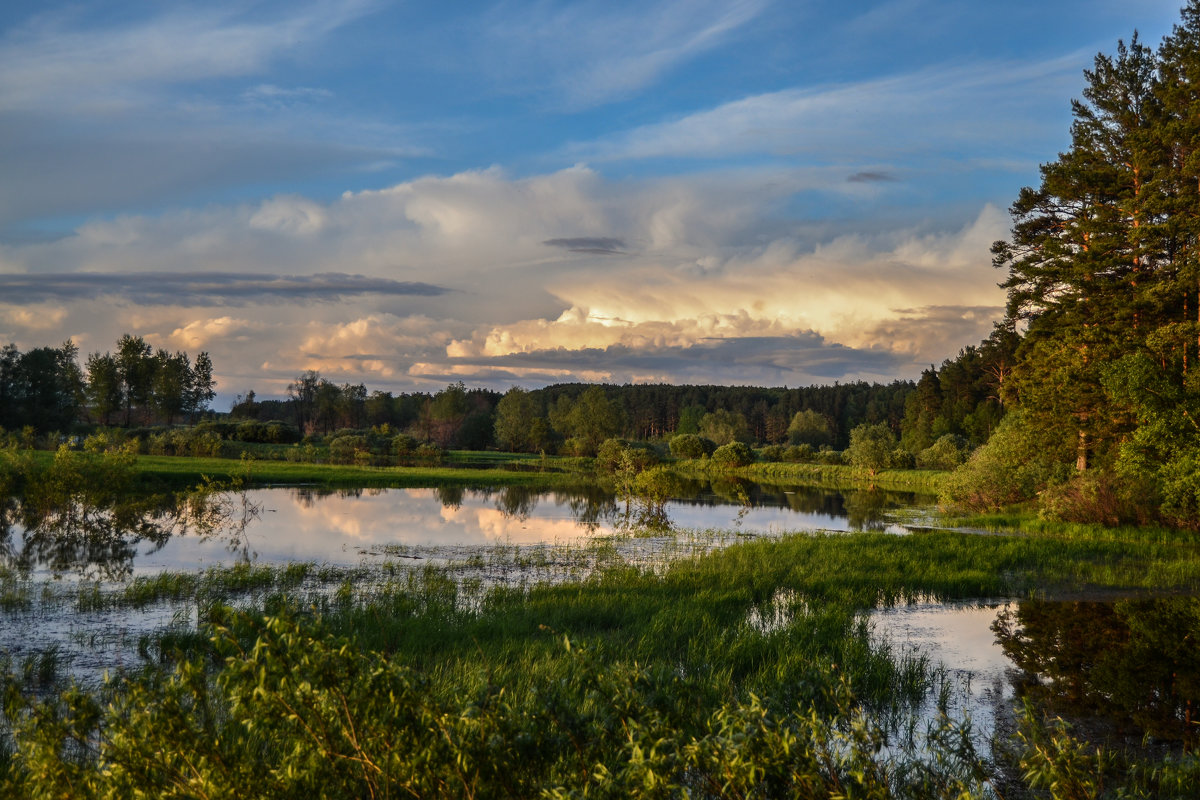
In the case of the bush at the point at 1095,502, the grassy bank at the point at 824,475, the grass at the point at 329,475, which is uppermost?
the bush at the point at 1095,502

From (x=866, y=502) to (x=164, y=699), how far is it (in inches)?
1784

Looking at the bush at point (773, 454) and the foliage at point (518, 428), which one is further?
the foliage at point (518, 428)

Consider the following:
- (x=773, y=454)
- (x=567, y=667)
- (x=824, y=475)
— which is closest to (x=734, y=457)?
(x=773, y=454)

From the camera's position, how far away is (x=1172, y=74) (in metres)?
29.6

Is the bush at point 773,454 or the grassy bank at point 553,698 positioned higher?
the grassy bank at point 553,698

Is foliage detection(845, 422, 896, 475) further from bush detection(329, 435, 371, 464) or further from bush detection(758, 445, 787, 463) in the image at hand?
bush detection(329, 435, 371, 464)

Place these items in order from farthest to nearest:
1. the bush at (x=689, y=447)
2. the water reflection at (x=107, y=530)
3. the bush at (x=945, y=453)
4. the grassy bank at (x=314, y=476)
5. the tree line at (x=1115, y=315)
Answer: the bush at (x=689, y=447) < the bush at (x=945, y=453) < the grassy bank at (x=314, y=476) < the tree line at (x=1115, y=315) < the water reflection at (x=107, y=530)

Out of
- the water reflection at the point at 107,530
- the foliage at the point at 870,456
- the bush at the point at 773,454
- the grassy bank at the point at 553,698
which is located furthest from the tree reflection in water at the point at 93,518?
the bush at the point at 773,454

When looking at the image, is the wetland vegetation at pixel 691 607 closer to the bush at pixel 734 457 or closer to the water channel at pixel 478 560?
the water channel at pixel 478 560

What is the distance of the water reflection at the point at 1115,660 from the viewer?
8914mm

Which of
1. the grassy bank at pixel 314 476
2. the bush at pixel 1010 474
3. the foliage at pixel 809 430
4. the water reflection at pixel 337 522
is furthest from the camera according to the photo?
the foliage at pixel 809 430

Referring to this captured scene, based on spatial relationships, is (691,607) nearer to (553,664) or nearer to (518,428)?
(553,664)

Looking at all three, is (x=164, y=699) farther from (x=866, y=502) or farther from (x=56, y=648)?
(x=866, y=502)

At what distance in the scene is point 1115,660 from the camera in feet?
36.7
